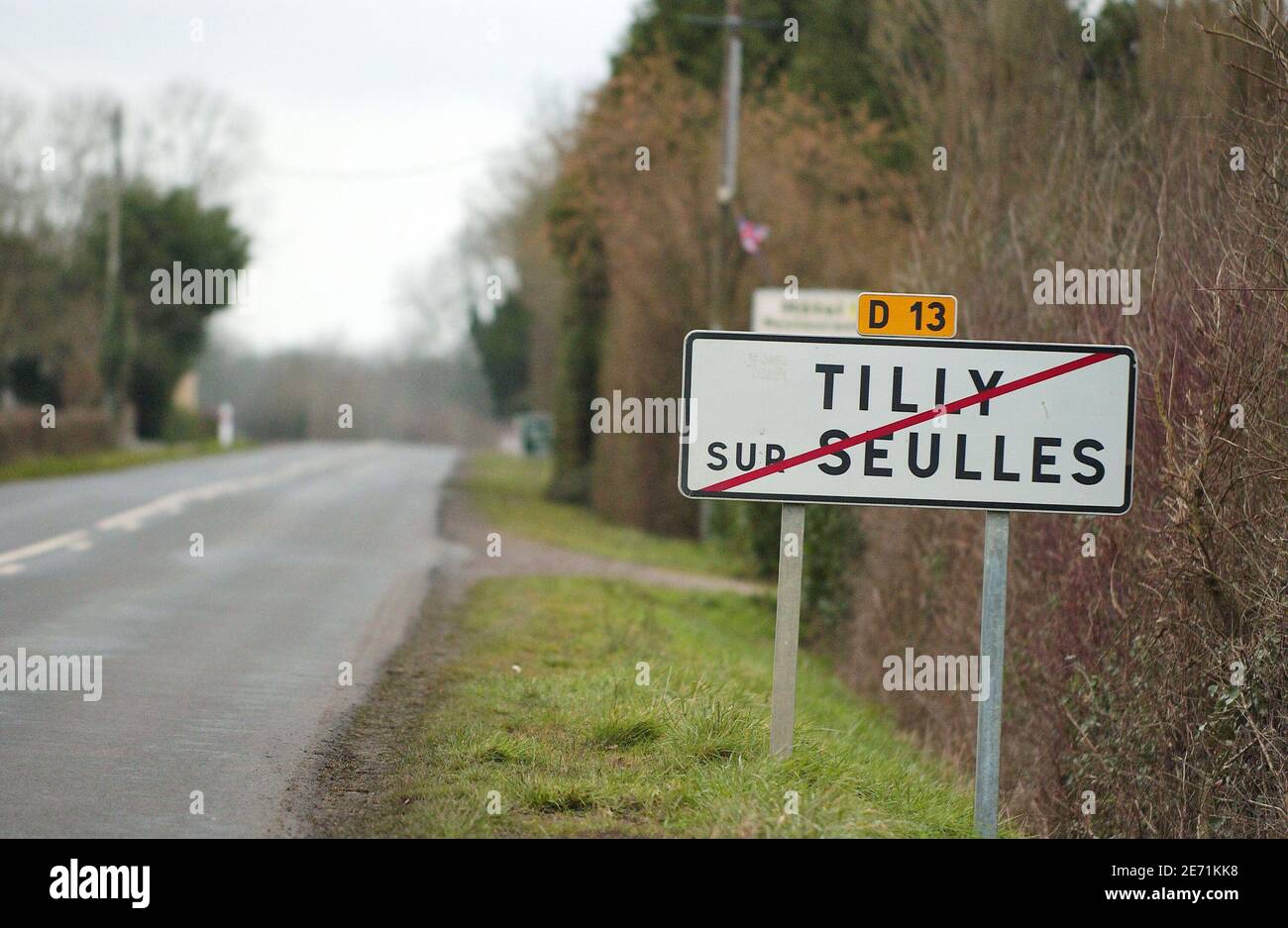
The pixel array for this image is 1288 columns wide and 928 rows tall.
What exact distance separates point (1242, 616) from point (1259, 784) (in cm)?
74

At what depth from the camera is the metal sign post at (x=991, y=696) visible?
227 inches

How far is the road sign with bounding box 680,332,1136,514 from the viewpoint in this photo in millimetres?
5953

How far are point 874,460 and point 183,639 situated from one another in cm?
625

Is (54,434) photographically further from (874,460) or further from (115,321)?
(874,460)

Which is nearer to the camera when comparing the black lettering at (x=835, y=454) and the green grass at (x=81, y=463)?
the black lettering at (x=835, y=454)

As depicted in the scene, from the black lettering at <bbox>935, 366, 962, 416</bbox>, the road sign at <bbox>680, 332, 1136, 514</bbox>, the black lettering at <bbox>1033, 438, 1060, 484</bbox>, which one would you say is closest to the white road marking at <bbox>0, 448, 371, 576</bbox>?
the road sign at <bbox>680, 332, 1136, 514</bbox>

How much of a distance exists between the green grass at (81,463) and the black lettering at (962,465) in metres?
23.8

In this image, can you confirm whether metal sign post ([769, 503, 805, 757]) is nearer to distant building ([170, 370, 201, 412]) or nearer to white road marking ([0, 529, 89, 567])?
white road marking ([0, 529, 89, 567])

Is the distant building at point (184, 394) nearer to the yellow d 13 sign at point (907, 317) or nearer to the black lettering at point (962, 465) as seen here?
the yellow d 13 sign at point (907, 317)

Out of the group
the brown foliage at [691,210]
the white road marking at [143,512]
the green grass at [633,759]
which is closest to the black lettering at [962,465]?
the green grass at [633,759]

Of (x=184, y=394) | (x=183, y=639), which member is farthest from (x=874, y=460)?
(x=184, y=394)

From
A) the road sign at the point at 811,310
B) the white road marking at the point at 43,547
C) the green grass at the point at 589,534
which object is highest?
the road sign at the point at 811,310

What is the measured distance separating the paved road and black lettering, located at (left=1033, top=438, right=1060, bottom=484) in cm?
331

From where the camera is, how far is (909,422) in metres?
6.05
